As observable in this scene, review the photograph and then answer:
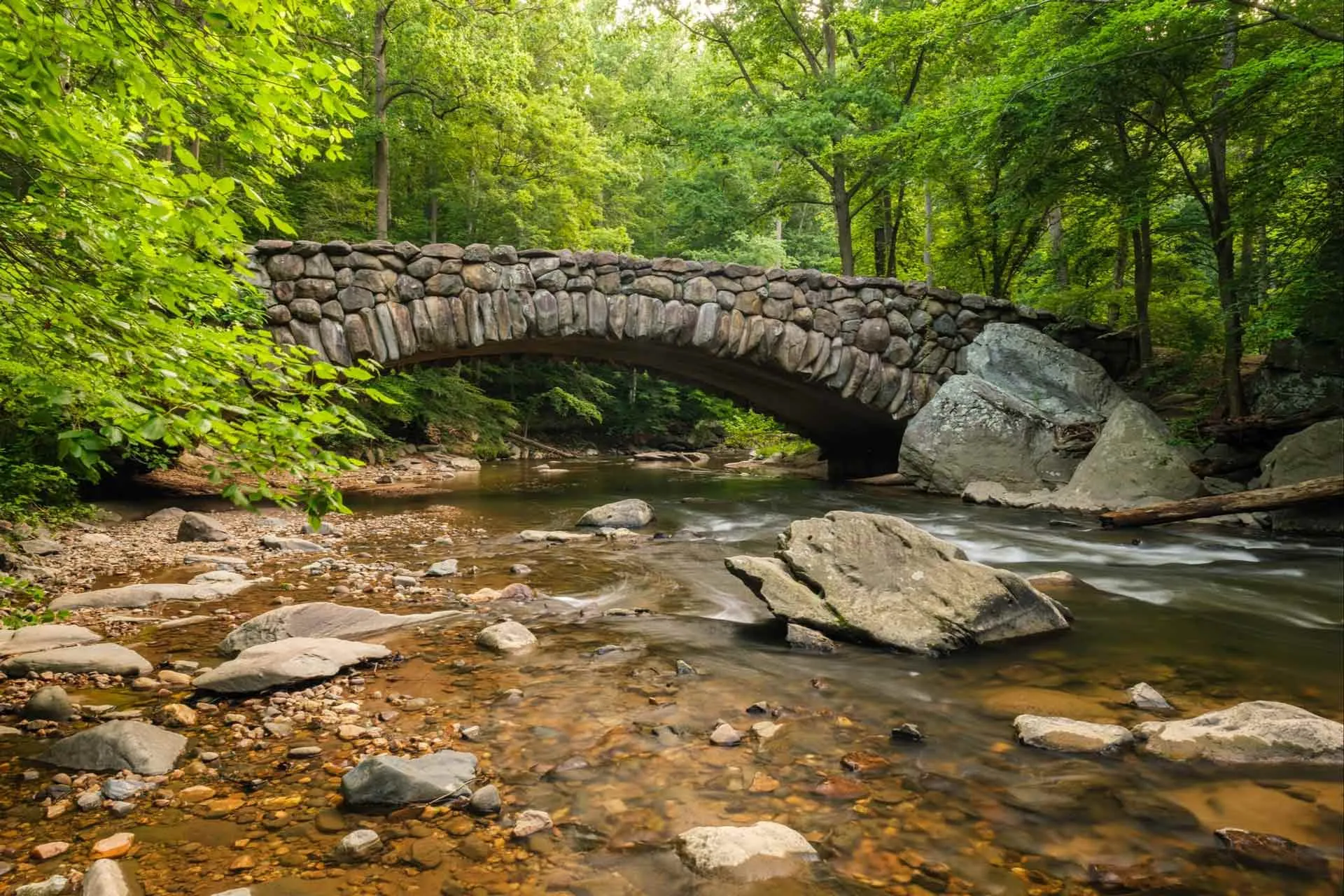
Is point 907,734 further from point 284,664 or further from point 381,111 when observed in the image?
point 381,111

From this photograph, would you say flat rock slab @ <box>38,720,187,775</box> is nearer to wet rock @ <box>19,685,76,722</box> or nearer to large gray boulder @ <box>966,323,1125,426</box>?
wet rock @ <box>19,685,76,722</box>

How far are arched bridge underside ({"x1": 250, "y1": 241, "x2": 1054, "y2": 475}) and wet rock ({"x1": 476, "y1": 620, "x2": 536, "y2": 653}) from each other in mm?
5099

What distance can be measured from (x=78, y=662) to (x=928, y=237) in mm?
16507

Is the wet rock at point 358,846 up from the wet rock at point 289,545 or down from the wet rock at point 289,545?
up

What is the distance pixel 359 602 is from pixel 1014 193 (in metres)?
8.55


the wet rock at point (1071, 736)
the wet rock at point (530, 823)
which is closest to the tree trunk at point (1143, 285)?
the wet rock at point (1071, 736)

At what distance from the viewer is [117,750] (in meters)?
2.11

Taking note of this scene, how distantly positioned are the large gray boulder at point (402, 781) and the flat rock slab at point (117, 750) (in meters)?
0.56

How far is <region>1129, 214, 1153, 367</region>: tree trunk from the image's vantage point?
933 centimetres

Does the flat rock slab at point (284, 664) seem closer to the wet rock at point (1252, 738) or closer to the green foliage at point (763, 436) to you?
the wet rock at point (1252, 738)

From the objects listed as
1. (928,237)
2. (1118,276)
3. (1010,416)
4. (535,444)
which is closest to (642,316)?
(1010,416)

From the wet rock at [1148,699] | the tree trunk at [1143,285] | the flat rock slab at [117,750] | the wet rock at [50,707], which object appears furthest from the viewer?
the tree trunk at [1143,285]

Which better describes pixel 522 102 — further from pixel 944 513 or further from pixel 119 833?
pixel 119 833

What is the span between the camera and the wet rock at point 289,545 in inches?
223
